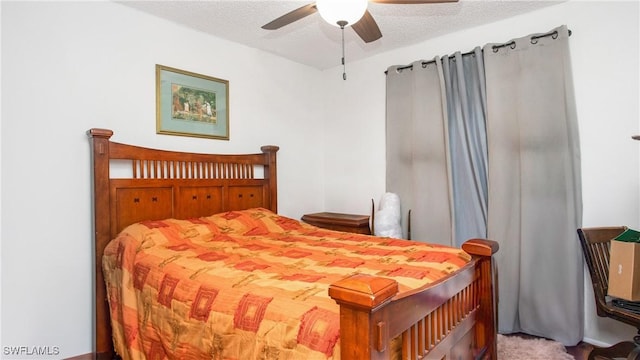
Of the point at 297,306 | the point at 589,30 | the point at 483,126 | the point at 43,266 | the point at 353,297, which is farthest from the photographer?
the point at 483,126

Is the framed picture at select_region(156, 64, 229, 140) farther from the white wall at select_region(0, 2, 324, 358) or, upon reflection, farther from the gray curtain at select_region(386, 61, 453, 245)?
the gray curtain at select_region(386, 61, 453, 245)

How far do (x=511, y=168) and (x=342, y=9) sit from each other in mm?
1897

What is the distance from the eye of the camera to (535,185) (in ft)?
8.54

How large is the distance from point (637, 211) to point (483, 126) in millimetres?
1142

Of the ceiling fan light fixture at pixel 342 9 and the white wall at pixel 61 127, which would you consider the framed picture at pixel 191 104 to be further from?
the ceiling fan light fixture at pixel 342 9

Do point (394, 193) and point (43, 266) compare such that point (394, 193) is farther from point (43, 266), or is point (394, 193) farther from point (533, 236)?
point (43, 266)

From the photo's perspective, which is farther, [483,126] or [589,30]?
[483,126]

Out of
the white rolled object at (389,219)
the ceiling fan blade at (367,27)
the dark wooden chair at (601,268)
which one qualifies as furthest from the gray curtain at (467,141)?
the ceiling fan blade at (367,27)

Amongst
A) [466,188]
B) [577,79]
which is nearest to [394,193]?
[466,188]

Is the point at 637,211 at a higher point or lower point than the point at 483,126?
lower

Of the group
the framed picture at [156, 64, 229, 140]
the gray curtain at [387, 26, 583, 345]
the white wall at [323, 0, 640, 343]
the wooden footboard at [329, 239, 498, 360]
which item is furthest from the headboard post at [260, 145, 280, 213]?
the white wall at [323, 0, 640, 343]

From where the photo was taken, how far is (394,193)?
336cm

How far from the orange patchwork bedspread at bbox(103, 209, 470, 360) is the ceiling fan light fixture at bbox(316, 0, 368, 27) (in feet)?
3.99

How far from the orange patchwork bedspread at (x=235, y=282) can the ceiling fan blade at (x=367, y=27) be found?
51.9 inches
